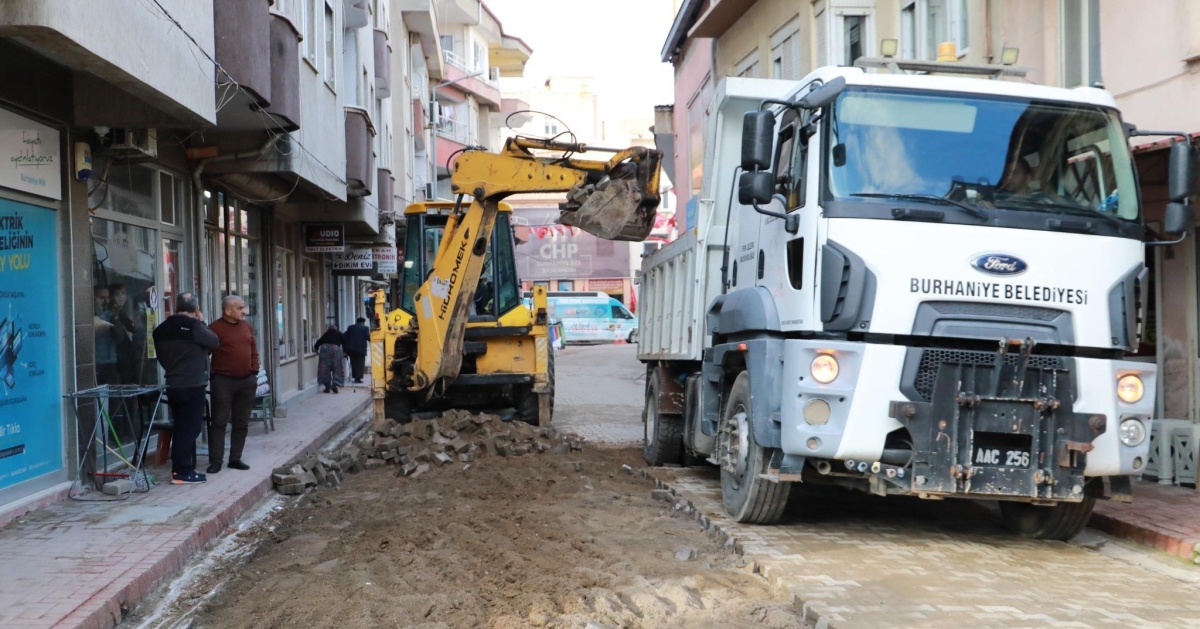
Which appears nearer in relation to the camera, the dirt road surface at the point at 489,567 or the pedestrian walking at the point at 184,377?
the dirt road surface at the point at 489,567

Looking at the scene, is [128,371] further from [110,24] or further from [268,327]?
[268,327]

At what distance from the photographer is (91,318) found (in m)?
9.81

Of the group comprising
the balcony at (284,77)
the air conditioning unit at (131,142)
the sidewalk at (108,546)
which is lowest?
the sidewalk at (108,546)

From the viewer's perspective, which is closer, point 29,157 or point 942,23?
point 29,157

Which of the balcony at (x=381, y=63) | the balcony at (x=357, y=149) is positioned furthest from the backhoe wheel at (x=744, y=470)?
the balcony at (x=381, y=63)

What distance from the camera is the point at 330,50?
17453 mm

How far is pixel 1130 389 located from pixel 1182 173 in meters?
1.41

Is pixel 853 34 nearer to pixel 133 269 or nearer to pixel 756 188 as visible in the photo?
pixel 756 188

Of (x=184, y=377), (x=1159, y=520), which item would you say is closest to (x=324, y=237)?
(x=184, y=377)

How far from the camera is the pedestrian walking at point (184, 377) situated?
390 inches

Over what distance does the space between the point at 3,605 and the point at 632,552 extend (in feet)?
11.6

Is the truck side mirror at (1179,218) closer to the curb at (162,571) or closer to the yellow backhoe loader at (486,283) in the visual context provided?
the yellow backhoe loader at (486,283)

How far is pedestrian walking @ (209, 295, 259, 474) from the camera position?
10.5 m

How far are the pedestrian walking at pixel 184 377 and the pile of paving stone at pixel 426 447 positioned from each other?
0.82 meters
